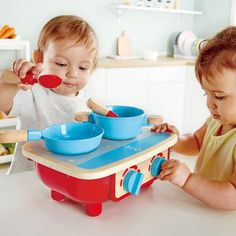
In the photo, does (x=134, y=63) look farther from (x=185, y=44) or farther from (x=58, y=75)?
(x=58, y=75)

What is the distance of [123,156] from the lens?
0.65 metres

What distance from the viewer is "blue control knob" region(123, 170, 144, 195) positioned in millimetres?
639

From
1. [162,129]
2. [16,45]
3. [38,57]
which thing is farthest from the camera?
[16,45]

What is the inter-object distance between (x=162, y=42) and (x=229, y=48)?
2.84 m

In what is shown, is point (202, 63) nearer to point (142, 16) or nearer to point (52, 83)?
point (52, 83)

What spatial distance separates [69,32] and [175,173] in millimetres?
Answer: 605

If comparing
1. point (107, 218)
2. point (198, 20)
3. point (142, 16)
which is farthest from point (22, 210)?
point (198, 20)

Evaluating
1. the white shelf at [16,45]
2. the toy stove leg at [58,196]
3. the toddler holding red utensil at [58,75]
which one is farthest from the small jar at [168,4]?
the toy stove leg at [58,196]

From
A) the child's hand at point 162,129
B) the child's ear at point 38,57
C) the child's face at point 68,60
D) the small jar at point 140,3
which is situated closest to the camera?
the child's hand at point 162,129

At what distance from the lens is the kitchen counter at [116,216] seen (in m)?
0.60

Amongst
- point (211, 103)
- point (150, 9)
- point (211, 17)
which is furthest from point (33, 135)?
point (211, 17)

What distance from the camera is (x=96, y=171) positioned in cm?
57

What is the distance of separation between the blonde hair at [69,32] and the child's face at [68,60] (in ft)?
0.06

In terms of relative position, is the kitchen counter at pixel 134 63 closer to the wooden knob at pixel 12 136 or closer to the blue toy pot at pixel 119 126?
the blue toy pot at pixel 119 126
